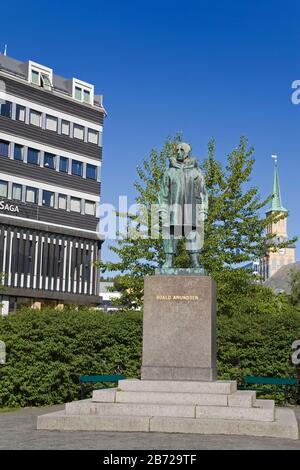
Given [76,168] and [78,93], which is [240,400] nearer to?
[76,168]

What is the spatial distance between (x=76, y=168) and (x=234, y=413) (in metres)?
41.5

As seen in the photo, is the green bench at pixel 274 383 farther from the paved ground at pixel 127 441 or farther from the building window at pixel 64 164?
the building window at pixel 64 164

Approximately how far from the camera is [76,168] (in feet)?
171

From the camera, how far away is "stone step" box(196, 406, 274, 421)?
1204cm

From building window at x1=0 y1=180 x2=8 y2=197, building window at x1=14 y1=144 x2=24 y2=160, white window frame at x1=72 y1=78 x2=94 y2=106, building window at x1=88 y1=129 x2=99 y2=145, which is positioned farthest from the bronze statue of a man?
building window at x1=88 y1=129 x2=99 y2=145

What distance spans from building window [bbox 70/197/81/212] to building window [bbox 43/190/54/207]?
1.94 meters

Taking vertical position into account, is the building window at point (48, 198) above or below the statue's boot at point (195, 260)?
above

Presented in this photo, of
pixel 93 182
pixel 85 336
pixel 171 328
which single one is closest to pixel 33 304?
pixel 93 182

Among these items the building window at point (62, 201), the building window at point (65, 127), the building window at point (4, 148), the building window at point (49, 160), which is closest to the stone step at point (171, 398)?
the building window at point (4, 148)

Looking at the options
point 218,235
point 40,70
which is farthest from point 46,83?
point 218,235

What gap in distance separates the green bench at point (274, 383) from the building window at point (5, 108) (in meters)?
33.2

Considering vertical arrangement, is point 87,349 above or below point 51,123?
below

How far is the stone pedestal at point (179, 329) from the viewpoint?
13.9 metres
